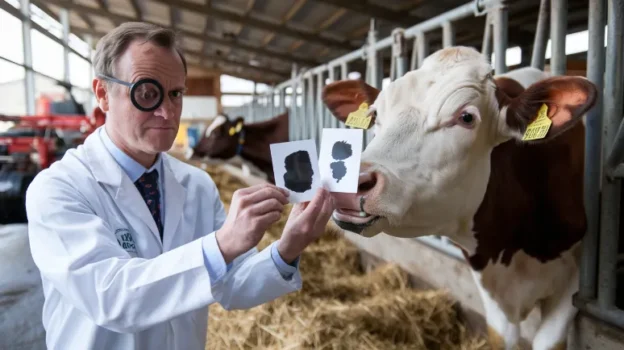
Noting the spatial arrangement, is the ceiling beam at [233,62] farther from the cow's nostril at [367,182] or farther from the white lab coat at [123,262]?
the cow's nostril at [367,182]

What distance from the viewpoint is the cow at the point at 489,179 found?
1350mm

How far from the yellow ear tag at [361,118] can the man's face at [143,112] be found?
0.74m

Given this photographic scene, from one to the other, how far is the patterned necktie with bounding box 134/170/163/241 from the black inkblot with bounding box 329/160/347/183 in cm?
58

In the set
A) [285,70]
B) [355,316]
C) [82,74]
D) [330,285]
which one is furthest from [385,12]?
[82,74]

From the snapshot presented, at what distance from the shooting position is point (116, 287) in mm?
933

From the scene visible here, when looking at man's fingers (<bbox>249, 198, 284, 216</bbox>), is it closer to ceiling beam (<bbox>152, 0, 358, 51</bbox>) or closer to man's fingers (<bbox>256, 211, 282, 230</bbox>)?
man's fingers (<bbox>256, 211, 282, 230</bbox>)

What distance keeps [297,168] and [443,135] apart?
0.62 m

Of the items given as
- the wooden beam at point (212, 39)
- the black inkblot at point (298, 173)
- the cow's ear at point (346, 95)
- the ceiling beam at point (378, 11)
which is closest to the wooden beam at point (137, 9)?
the wooden beam at point (212, 39)

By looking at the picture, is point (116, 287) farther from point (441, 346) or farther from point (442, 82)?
point (441, 346)

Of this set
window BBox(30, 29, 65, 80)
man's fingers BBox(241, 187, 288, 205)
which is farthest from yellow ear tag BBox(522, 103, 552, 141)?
window BBox(30, 29, 65, 80)

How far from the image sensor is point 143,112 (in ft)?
3.92

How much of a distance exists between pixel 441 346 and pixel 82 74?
1528 cm

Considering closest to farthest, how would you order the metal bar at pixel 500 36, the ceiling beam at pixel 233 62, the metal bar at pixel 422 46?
1. the metal bar at pixel 500 36
2. the metal bar at pixel 422 46
3. the ceiling beam at pixel 233 62

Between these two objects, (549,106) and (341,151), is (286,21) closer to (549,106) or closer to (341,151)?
(549,106)
